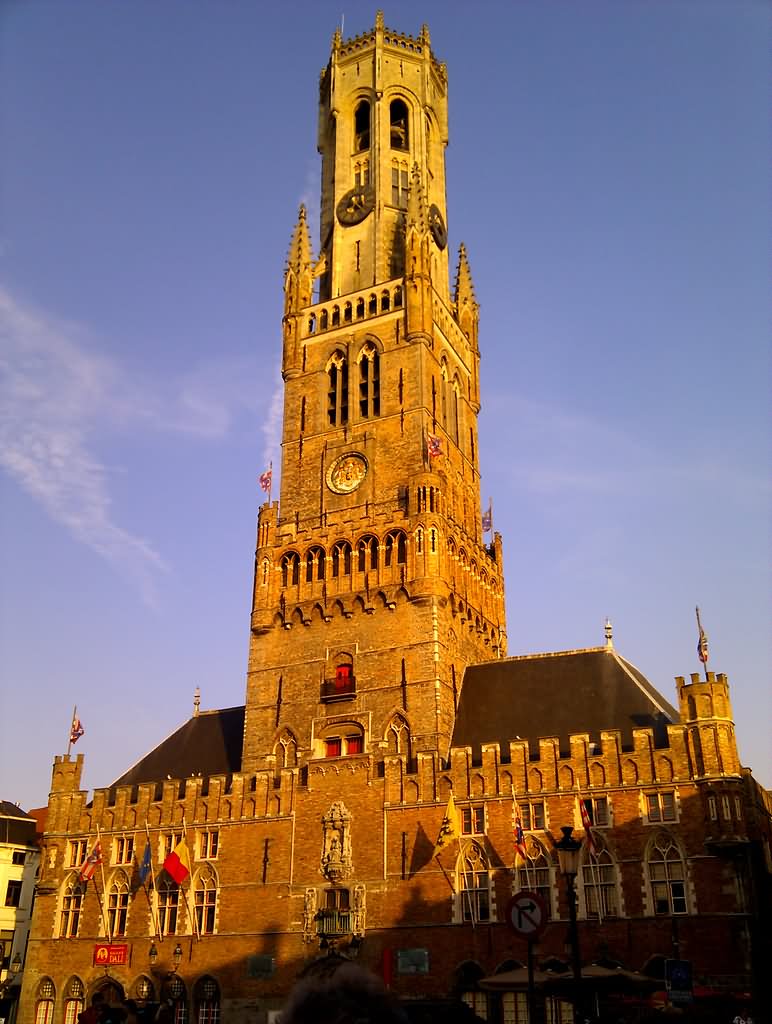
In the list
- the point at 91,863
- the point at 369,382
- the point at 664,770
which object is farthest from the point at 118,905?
the point at 369,382

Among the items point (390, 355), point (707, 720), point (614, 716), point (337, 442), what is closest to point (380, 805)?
point (614, 716)

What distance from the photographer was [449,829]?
37938 mm

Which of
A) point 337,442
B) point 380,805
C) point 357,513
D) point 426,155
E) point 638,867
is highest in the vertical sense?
point 426,155

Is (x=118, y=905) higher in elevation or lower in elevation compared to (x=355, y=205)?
lower

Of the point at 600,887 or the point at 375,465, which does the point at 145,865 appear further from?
the point at 375,465

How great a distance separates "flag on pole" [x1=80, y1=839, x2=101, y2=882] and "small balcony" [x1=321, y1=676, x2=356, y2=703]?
12447mm

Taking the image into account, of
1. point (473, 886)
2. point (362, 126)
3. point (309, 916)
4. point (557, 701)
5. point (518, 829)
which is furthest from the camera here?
point (362, 126)

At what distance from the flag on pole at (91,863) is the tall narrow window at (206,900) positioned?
5.11 meters

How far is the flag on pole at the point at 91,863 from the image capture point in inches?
1726

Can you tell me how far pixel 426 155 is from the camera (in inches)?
2366

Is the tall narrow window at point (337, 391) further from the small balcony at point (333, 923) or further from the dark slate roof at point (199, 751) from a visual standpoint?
the small balcony at point (333, 923)

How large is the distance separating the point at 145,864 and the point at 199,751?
23.0 feet

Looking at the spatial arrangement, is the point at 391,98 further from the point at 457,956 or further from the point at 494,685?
the point at 457,956

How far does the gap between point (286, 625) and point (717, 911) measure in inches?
888
